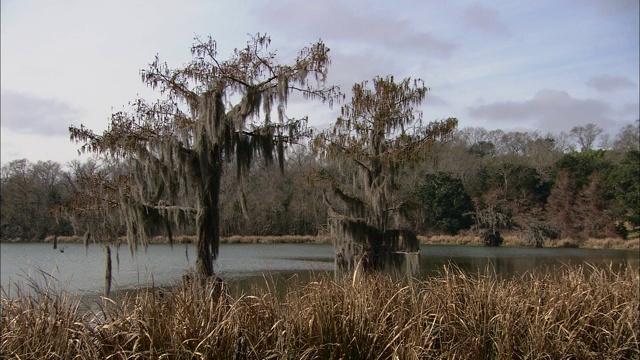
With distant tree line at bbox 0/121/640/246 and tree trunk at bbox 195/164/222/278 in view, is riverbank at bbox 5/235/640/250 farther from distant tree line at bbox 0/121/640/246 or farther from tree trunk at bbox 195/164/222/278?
tree trunk at bbox 195/164/222/278

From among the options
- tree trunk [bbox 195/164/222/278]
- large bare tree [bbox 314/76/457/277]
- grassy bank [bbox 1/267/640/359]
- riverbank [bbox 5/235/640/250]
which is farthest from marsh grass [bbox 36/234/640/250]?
grassy bank [bbox 1/267/640/359]

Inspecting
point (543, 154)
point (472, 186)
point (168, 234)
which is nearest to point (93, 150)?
point (168, 234)

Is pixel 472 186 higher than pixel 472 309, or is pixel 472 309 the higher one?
pixel 472 186

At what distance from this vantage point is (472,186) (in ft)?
151

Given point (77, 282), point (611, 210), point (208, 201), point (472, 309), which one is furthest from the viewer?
point (611, 210)

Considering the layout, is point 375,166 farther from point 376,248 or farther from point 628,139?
point 628,139

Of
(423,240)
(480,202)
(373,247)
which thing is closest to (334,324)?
(373,247)

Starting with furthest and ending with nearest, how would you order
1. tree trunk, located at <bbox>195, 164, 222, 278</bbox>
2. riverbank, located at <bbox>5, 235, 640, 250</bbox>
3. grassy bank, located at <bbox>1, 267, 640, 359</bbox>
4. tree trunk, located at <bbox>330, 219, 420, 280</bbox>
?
riverbank, located at <bbox>5, 235, 640, 250</bbox> → tree trunk, located at <bbox>330, 219, 420, 280</bbox> → tree trunk, located at <bbox>195, 164, 222, 278</bbox> → grassy bank, located at <bbox>1, 267, 640, 359</bbox>

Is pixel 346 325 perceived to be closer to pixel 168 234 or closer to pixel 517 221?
pixel 168 234

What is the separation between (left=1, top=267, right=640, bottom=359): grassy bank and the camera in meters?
4.06

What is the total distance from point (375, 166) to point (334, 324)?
32.3 ft

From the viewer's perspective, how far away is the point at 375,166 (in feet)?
46.6

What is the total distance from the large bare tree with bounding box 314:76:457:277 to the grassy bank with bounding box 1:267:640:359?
7798 millimetres

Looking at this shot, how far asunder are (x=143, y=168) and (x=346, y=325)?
692 centimetres
